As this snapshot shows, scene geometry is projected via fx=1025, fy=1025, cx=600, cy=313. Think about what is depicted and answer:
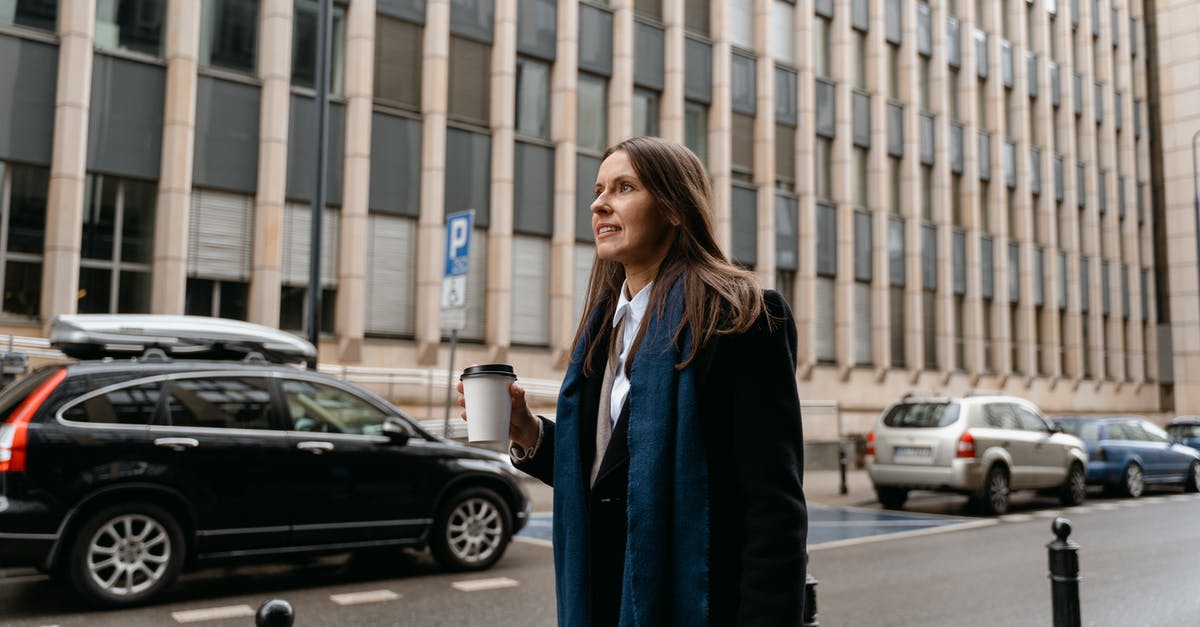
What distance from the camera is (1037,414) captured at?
Answer: 49.0 ft

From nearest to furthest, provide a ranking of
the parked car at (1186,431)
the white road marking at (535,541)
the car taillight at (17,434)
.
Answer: the car taillight at (17,434) < the white road marking at (535,541) < the parked car at (1186,431)

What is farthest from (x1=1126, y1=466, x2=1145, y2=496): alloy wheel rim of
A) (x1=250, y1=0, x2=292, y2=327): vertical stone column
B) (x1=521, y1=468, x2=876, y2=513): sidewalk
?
(x1=250, y1=0, x2=292, y2=327): vertical stone column

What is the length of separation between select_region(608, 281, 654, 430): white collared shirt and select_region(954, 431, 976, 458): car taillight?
40.5 ft

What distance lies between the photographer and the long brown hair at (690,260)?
2.00 m

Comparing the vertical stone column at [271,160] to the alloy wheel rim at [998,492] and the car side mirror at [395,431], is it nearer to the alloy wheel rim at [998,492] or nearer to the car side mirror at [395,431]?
the car side mirror at [395,431]

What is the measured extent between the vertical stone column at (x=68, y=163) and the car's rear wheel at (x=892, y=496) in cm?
1196

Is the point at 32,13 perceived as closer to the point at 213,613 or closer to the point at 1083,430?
the point at 213,613

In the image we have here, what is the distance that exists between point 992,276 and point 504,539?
27.5 m

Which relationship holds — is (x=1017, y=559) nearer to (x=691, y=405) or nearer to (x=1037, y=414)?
(x=1037, y=414)

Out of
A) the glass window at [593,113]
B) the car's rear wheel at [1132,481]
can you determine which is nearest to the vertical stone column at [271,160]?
the glass window at [593,113]

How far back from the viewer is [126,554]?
696 cm

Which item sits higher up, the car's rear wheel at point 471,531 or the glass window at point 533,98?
the glass window at point 533,98

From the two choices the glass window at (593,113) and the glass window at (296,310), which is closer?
the glass window at (296,310)

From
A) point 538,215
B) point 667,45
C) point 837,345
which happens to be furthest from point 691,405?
point 837,345
